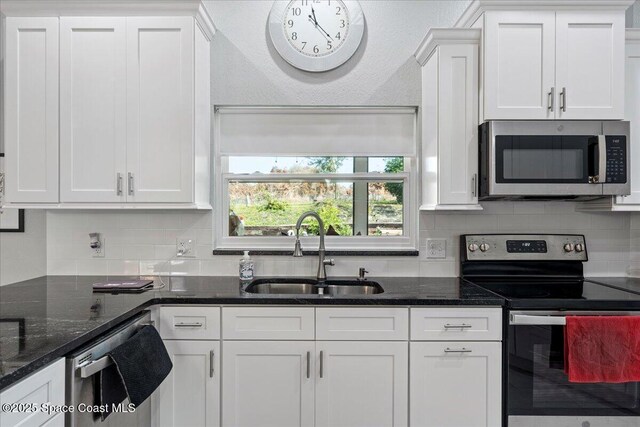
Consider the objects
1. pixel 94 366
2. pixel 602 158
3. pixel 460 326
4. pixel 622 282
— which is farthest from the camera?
pixel 622 282

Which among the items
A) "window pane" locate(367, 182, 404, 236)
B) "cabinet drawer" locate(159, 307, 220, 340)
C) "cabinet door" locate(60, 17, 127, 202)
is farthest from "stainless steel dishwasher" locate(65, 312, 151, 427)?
"window pane" locate(367, 182, 404, 236)

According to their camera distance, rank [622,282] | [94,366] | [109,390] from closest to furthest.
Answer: [94,366], [109,390], [622,282]

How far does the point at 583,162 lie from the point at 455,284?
0.93m

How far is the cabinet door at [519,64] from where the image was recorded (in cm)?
226

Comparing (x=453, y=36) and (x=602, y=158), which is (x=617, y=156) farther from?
(x=453, y=36)

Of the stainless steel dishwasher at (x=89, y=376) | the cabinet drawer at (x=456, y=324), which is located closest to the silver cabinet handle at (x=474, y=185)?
the cabinet drawer at (x=456, y=324)

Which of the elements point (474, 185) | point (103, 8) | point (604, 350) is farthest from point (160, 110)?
point (604, 350)

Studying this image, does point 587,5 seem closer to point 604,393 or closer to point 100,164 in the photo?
point 604,393

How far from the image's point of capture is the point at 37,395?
1.24 m

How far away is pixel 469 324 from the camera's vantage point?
6.73 ft

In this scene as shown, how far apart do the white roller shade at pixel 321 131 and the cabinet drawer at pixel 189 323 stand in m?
1.08

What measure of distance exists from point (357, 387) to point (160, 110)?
1.74 m

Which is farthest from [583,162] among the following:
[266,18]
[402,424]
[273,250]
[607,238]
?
[266,18]

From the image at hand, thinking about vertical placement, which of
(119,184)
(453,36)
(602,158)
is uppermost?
(453,36)
